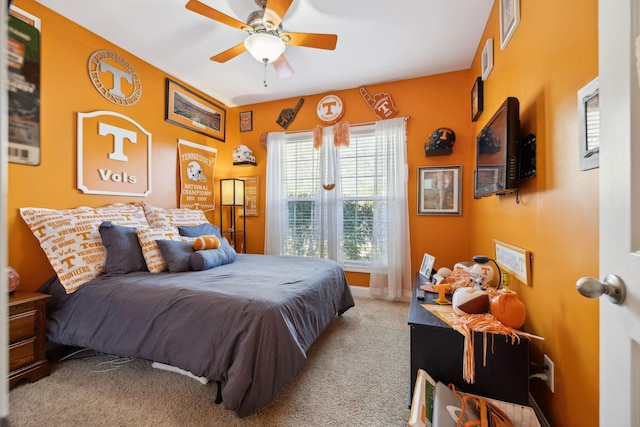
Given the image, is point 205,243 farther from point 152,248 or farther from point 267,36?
point 267,36

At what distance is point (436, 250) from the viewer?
3.13 meters

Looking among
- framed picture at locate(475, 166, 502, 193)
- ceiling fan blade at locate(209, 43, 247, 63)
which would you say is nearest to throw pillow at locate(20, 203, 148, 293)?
ceiling fan blade at locate(209, 43, 247, 63)

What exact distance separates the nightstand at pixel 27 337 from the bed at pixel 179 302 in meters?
0.11

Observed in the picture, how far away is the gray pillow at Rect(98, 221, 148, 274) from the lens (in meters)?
2.02

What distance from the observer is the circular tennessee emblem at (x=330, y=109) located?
3.50 m

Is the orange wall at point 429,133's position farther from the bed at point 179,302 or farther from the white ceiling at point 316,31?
the bed at point 179,302

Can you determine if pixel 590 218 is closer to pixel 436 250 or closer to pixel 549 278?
pixel 549 278

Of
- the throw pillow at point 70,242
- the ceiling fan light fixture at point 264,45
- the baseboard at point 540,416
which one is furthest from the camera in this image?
the ceiling fan light fixture at point 264,45

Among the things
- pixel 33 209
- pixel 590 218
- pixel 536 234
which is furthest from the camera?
pixel 33 209

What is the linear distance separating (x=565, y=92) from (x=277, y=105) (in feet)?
11.1

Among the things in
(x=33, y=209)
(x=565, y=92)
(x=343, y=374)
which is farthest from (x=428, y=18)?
(x=33, y=209)

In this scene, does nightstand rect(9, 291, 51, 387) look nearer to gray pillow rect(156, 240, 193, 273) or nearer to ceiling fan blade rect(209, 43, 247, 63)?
gray pillow rect(156, 240, 193, 273)

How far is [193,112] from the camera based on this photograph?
350 centimetres

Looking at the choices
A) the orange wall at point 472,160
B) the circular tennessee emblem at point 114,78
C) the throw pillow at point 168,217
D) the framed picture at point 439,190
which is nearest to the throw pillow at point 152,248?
the throw pillow at point 168,217
